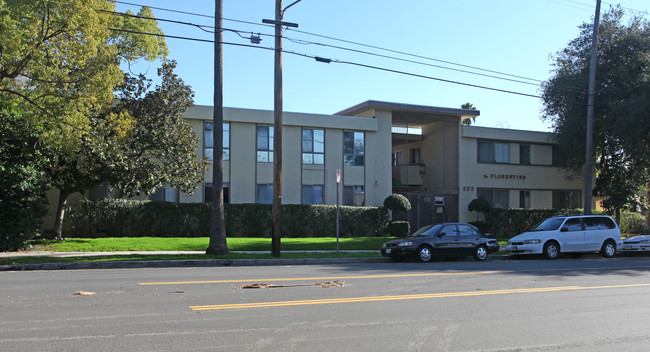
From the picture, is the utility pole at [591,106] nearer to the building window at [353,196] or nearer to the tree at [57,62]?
the building window at [353,196]

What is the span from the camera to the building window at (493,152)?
3259 centimetres

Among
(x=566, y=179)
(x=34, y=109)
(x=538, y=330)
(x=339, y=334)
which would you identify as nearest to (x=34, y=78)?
(x=34, y=109)

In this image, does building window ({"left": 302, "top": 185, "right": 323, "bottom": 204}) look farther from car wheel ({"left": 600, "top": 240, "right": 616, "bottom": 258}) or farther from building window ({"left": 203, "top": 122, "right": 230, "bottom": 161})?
car wheel ({"left": 600, "top": 240, "right": 616, "bottom": 258})

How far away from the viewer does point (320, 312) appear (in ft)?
26.4

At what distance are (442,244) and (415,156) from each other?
18684 millimetres

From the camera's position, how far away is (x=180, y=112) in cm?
2164

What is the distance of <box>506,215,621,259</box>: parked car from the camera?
1934 cm

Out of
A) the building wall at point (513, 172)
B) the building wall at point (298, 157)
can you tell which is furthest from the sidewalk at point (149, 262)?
the building wall at point (513, 172)

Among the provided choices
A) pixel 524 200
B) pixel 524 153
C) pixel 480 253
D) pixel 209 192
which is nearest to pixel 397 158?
pixel 524 153

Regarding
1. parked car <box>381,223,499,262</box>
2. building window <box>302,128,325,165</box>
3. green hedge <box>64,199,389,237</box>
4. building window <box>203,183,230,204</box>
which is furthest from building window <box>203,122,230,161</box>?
parked car <box>381,223,499,262</box>

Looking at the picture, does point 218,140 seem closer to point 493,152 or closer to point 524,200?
point 493,152

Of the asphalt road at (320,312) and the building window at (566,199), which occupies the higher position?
the building window at (566,199)

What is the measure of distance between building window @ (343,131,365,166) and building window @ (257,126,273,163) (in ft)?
14.1

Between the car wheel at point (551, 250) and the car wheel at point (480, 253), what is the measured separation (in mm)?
2585
